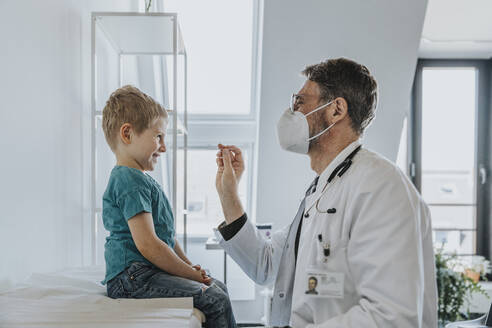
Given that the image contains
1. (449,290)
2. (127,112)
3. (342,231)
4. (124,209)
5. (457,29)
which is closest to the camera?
(342,231)

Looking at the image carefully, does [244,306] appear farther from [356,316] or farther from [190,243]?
[356,316]

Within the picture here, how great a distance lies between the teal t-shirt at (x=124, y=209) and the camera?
3.84ft

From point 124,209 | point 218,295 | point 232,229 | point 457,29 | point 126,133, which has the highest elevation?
point 457,29

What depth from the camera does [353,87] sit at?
1.25m

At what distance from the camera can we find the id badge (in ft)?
3.31

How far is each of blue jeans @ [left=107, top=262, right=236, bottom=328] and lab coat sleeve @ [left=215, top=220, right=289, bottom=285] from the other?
9.6 inches

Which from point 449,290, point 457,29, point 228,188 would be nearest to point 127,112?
point 228,188

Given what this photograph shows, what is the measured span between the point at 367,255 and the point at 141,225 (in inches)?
24.7

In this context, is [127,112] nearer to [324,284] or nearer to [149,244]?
[149,244]

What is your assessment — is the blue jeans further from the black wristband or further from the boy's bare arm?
the black wristband

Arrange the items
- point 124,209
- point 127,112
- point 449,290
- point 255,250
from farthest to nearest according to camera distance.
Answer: point 449,290 → point 255,250 → point 127,112 → point 124,209

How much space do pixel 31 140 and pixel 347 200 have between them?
0.99 m

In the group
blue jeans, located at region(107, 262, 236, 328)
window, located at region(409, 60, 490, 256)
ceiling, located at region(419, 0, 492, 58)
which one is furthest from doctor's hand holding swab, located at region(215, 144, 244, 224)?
window, located at region(409, 60, 490, 256)

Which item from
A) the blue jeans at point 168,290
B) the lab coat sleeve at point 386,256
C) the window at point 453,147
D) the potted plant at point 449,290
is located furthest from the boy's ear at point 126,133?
Answer: the window at point 453,147
